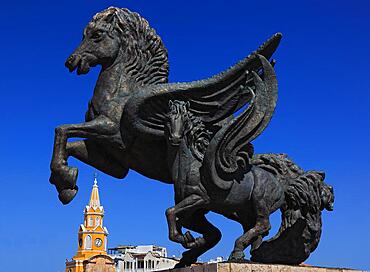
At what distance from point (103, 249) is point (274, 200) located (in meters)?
50.9

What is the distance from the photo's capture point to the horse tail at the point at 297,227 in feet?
24.8

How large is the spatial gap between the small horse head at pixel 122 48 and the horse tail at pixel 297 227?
7.36 ft

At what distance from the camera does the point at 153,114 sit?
7496 millimetres

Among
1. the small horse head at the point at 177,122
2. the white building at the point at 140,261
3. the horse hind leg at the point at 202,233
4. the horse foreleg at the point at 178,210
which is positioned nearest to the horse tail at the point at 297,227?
the horse hind leg at the point at 202,233

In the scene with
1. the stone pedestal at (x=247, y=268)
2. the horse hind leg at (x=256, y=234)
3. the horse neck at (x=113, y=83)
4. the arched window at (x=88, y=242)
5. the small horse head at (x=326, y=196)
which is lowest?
the stone pedestal at (x=247, y=268)

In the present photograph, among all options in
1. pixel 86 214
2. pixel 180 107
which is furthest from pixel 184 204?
pixel 86 214

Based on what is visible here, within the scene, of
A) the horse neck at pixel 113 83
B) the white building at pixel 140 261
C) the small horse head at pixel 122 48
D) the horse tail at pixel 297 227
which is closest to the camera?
the horse tail at pixel 297 227

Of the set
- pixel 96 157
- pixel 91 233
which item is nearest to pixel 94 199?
pixel 91 233

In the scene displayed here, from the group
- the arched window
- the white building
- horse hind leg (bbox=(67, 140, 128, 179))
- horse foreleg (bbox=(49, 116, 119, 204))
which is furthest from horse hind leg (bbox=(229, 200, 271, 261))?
the arched window

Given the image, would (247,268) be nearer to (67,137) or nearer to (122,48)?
(67,137)

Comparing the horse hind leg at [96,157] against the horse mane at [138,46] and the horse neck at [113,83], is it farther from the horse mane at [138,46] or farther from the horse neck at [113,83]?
the horse mane at [138,46]

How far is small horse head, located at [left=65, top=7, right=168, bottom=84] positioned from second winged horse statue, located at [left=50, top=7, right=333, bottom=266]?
13mm

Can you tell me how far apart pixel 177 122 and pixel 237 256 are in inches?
66.8

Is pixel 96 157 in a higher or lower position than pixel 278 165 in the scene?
higher
